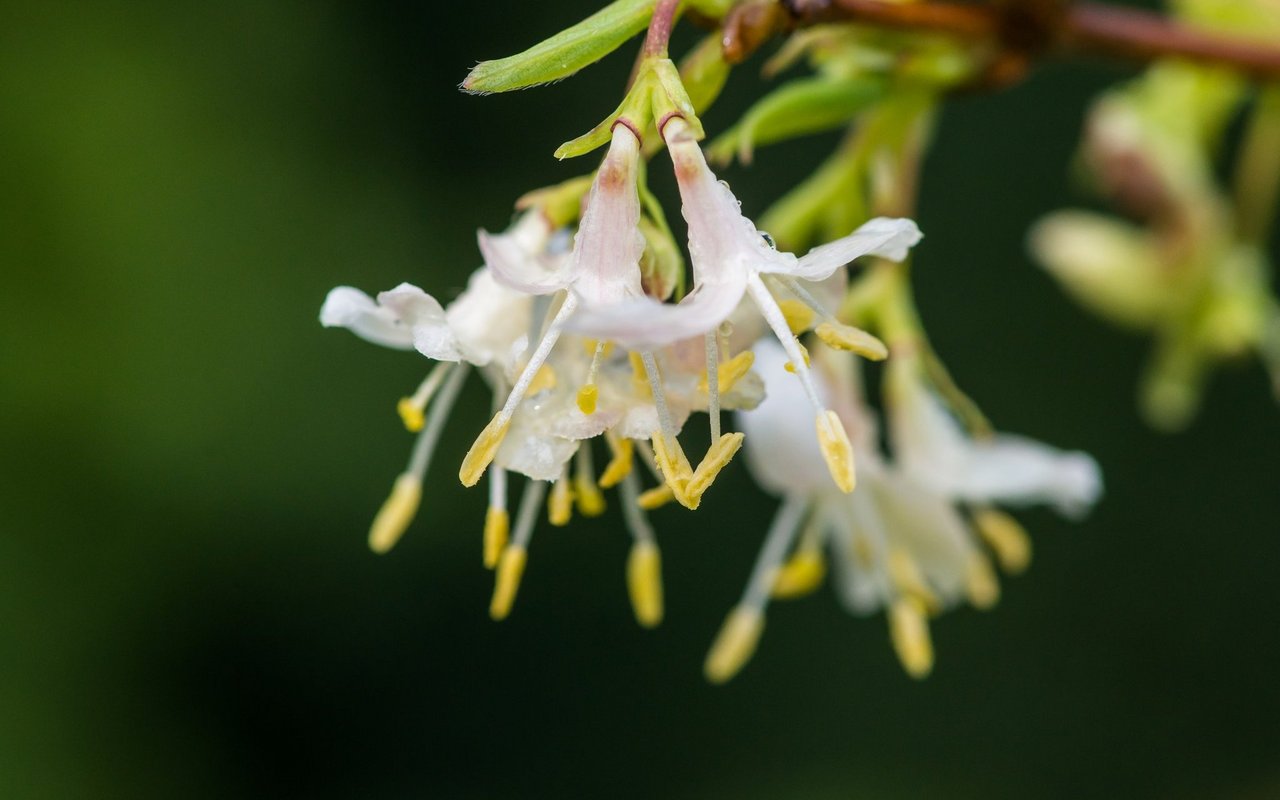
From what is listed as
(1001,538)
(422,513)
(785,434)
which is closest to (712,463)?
(785,434)

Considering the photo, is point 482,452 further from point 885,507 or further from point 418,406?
point 885,507

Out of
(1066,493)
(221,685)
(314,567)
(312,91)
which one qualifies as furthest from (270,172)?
(1066,493)

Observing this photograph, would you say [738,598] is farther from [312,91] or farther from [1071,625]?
[312,91]

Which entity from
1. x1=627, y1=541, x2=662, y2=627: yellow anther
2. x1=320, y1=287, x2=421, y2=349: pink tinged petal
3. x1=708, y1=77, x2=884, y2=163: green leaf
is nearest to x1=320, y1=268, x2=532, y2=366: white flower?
x1=320, y1=287, x2=421, y2=349: pink tinged petal

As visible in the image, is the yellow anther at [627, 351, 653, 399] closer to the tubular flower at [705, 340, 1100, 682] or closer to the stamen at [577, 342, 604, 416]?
the stamen at [577, 342, 604, 416]

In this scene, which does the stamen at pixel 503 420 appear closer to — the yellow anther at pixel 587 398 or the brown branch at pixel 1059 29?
the yellow anther at pixel 587 398

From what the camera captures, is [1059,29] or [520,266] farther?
[1059,29]

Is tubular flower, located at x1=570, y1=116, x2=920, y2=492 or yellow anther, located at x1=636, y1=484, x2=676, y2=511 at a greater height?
tubular flower, located at x1=570, y1=116, x2=920, y2=492
